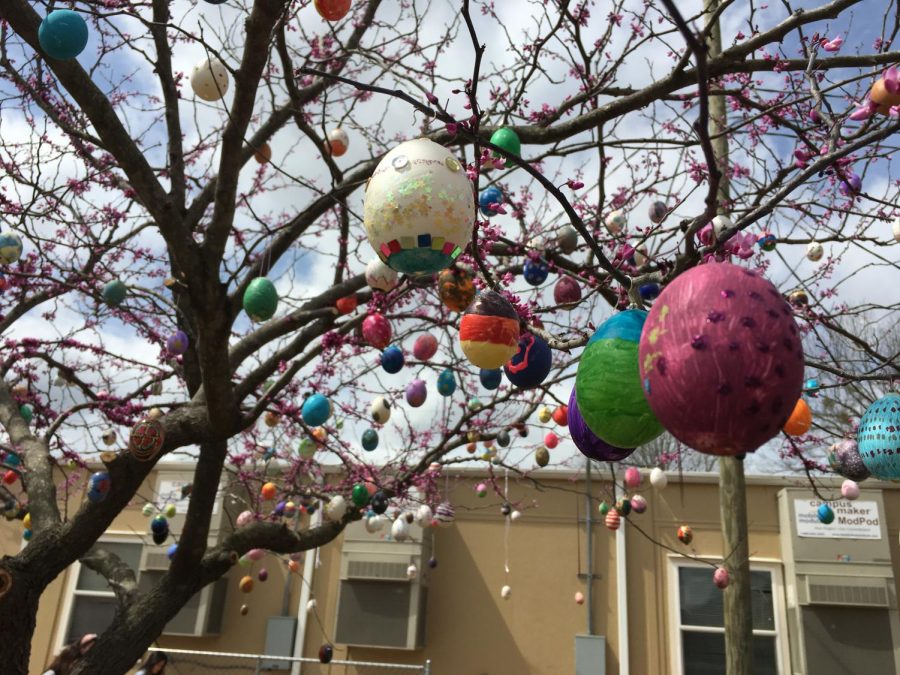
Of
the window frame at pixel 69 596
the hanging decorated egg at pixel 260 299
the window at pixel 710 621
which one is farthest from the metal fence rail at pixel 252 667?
the hanging decorated egg at pixel 260 299

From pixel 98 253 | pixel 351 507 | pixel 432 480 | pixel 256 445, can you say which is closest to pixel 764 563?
pixel 432 480

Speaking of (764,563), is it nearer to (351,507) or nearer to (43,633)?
(351,507)

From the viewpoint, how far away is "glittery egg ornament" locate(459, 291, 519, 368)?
263 centimetres

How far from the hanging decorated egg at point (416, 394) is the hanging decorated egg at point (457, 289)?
3.09 m

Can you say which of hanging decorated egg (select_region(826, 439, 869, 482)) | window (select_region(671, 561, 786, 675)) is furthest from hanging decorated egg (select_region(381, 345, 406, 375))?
window (select_region(671, 561, 786, 675))

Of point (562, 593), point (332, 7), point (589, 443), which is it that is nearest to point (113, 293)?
point (332, 7)

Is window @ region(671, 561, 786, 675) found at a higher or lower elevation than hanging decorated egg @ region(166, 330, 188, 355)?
lower

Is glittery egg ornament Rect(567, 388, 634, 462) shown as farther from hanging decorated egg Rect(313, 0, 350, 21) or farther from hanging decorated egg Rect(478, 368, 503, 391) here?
hanging decorated egg Rect(313, 0, 350, 21)

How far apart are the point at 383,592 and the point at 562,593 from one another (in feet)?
8.33

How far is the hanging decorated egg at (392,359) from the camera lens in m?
4.77

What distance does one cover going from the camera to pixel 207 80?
4.35 meters

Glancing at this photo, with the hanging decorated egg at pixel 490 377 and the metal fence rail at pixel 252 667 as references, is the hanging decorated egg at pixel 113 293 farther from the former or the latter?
the metal fence rail at pixel 252 667

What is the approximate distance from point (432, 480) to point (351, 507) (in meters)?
2.70

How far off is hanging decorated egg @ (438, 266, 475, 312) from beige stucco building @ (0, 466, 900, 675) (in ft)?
23.5
